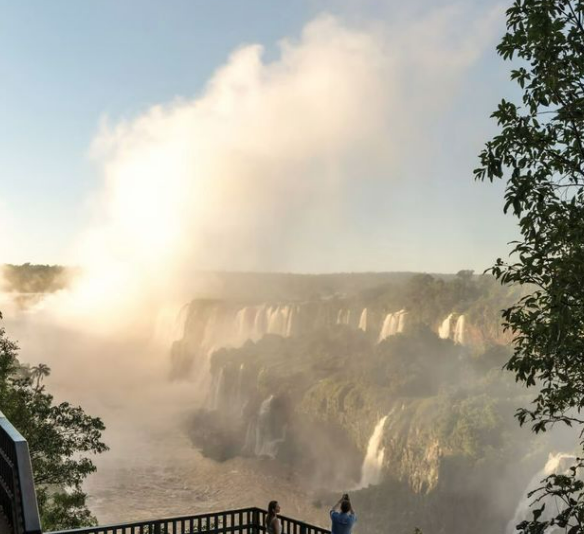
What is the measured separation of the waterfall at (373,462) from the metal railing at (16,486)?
66960 millimetres

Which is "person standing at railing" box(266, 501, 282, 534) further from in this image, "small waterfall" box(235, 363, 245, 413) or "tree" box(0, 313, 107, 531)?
"small waterfall" box(235, 363, 245, 413)

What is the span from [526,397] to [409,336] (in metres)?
21.5

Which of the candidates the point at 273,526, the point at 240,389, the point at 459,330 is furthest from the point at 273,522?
the point at 459,330

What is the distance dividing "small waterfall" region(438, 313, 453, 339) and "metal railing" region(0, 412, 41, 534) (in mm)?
95202

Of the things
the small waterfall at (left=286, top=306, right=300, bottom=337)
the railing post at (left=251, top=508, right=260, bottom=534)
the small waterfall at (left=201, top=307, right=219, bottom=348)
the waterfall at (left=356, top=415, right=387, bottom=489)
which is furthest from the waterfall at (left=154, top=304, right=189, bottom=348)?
the railing post at (left=251, top=508, right=260, bottom=534)

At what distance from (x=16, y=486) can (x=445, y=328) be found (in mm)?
98904

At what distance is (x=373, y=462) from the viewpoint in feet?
240

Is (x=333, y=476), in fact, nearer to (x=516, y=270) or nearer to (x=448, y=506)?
(x=448, y=506)

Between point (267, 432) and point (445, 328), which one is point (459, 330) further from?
point (267, 432)

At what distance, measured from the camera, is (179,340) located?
126 meters

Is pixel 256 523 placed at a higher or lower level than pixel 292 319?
lower

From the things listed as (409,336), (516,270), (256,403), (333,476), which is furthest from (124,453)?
(516,270)

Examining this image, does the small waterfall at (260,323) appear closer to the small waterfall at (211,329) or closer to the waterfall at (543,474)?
the small waterfall at (211,329)

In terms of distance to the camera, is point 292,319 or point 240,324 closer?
point 292,319
